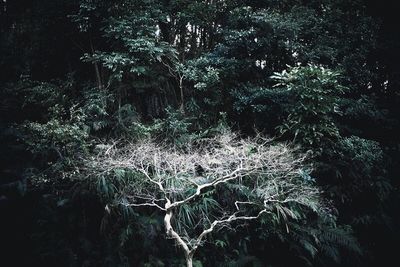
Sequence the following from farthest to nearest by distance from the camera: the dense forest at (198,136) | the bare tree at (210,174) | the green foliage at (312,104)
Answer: the green foliage at (312,104)
the dense forest at (198,136)
the bare tree at (210,174)

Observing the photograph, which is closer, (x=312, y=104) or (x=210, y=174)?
(x=210, y=174)

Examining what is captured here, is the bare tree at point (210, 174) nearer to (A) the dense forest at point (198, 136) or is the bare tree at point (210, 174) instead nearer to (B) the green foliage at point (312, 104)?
(A) the dense forest at point (198, 136)

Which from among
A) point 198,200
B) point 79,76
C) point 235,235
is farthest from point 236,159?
point 79,76

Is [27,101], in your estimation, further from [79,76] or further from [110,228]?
[110,228]

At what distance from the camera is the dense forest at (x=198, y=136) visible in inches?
259

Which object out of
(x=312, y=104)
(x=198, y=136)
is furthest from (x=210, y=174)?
(x=312, y=104)

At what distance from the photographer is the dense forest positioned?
21.6 feet

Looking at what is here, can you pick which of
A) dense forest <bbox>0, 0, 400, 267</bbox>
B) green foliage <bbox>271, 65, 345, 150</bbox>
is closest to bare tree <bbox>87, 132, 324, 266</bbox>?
dense forest <bbox>0, 0, 400, 267</bbox>

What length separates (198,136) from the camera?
27.1 ft

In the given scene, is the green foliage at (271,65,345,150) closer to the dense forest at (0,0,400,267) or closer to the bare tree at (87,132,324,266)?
the dense forest at (0,0,400,267)

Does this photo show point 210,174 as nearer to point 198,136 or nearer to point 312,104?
point 198,136

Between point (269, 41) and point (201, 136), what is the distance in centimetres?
341

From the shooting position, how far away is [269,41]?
8.79 meters

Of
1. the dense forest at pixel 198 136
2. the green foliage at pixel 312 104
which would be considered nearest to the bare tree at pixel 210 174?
the dense forest at pixel 198 136
